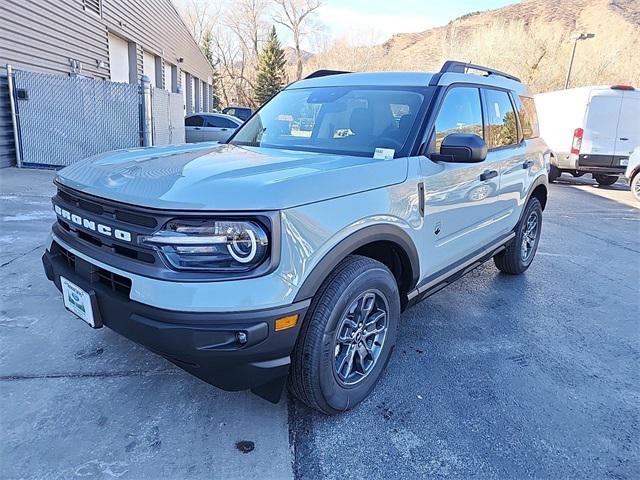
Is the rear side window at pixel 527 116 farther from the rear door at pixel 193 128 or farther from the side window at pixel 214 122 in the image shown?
the side window at pixel 214 122

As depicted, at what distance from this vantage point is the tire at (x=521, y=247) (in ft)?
15.1

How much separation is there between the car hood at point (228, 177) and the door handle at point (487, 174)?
1.06 metres

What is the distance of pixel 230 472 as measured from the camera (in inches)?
79.9

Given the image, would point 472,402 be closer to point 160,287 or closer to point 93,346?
point 160,287

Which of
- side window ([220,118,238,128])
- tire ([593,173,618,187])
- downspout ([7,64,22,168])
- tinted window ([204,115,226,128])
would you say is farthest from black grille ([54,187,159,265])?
tire ([593,173,618,187])

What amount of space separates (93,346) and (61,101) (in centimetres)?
827

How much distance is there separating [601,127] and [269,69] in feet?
125

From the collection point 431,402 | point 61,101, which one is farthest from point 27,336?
point 61,101

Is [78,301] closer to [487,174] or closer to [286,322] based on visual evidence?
[286,322]

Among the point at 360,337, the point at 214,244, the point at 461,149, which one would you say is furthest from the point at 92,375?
the point at 461,149

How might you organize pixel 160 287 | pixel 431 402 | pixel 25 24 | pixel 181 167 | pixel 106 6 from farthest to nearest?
1. pixel 106 6
2. pixel 25 24
3. pixel 431 402
4. pixel 181 167
5. pixel 160 287

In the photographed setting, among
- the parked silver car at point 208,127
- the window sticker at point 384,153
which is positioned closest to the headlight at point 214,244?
the window sticker at point 384,153

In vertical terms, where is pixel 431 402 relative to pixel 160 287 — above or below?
below

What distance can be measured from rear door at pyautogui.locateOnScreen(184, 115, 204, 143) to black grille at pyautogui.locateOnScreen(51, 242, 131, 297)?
1295 cm
